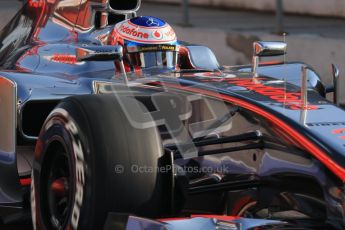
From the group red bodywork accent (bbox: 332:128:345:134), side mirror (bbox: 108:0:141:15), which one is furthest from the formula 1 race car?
side mirror (bbox: 108:0:141:15)

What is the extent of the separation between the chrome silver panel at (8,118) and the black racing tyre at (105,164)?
2.69ft

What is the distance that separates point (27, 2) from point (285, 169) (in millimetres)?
3374

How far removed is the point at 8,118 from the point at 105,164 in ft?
4.22

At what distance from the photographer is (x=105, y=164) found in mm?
4121

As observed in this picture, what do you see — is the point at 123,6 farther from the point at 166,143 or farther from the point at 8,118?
the point at 166,143

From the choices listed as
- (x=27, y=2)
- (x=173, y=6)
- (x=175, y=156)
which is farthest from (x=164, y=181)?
(x=173, y=6)

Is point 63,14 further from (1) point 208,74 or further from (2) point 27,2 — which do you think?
(1) point 208,74

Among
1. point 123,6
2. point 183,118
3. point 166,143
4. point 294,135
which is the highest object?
point 123,6

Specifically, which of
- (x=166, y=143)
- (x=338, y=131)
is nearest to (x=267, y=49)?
(x=166, y=143)

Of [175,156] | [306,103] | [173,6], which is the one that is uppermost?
[306,103]

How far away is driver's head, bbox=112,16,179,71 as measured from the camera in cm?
563

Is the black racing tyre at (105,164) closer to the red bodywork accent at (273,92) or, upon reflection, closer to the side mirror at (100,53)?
the side mirror at (100,53)

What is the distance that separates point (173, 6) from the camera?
47.1 ft

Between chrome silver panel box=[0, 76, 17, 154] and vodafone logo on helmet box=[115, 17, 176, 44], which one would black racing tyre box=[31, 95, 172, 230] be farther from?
vodafone logo on helmet box=[115, 17, 176, 44]
